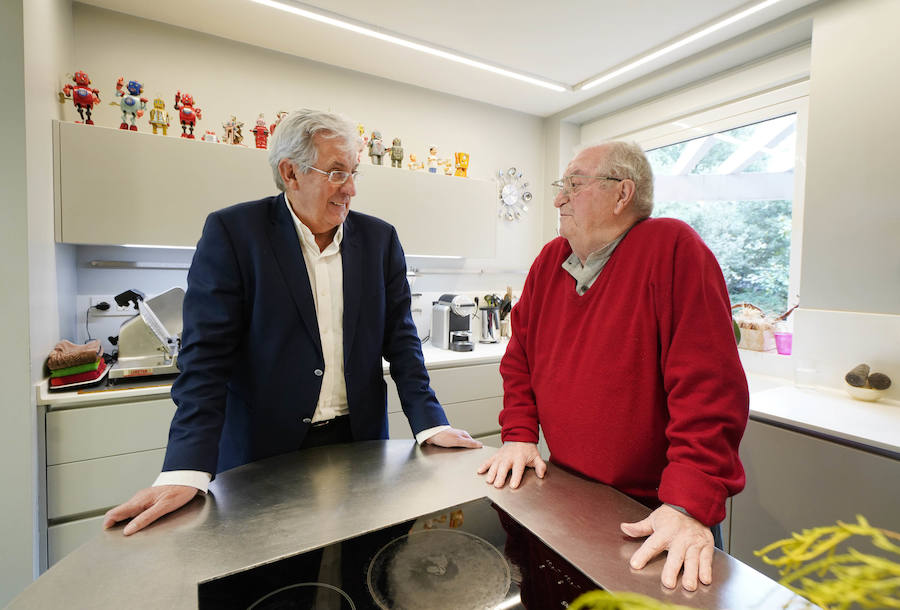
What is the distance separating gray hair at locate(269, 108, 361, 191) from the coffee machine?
6.18 feet

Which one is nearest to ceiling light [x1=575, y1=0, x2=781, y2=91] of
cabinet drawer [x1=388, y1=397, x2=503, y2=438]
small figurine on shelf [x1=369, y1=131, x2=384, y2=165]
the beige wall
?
the beige wall

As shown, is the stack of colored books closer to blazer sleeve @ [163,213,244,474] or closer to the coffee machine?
blazer sleeve @ [163,213,244,474]

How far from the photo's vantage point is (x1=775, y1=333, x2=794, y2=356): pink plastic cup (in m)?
2.52

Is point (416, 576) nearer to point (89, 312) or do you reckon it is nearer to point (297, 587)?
point (297, 587)

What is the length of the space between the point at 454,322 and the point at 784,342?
6.34ft

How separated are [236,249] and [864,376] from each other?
2.52 meters

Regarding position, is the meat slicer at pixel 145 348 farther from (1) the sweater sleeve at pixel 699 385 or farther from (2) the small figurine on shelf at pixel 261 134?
(1) the sweater sleeve at pixel 699 385

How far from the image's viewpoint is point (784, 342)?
8.32 feet

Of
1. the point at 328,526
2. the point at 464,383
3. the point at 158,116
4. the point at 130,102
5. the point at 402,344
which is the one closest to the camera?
the point at 328,526

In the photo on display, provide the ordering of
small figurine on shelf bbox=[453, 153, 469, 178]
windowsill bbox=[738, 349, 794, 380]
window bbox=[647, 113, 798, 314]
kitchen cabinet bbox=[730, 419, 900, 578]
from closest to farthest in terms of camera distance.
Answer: kitchen cabinet bbox=[730, 419, 900, 578], windowsill bbox=[738, 349, 794, 380], window bbox=[647, 113, 798, 314], small figurine on shelf bbox=[453, 153, 469, 178]

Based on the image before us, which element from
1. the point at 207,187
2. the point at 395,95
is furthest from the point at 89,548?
the point at 395,95

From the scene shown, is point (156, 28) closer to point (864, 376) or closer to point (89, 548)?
point (89, 548)

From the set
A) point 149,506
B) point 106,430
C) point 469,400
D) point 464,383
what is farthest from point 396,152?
point 149,506

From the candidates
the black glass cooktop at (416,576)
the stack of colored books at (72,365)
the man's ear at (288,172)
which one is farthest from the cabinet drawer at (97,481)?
the black glass cooktop at (416,576)
